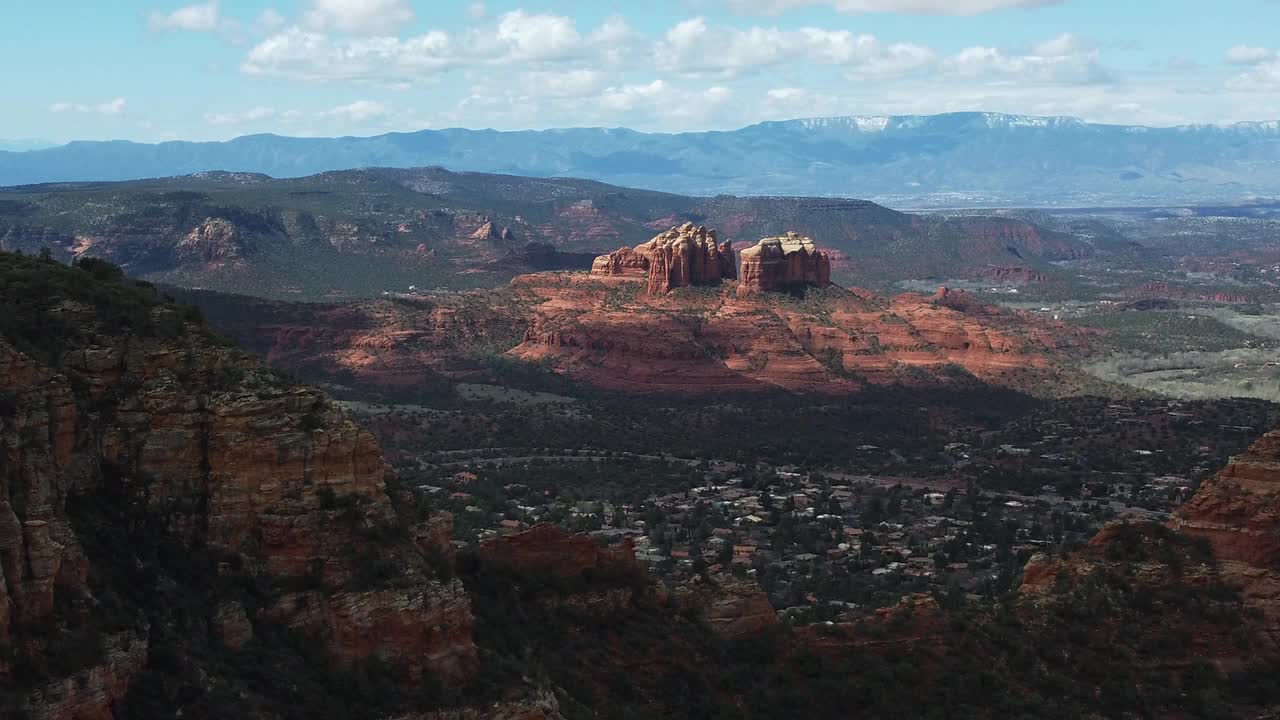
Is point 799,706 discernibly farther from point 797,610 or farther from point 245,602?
point 797,610

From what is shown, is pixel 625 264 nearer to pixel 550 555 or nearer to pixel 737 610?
pixel 737 610

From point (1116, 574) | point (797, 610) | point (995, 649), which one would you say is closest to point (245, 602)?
point (995, 649)

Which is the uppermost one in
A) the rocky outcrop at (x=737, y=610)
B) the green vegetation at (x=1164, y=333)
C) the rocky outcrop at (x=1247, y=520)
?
the rocky outcrop at (x=1247, y=520)

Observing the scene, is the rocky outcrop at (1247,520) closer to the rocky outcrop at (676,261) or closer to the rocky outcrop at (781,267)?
the rocky outcrop at (781,267)

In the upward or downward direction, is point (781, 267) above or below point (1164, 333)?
above

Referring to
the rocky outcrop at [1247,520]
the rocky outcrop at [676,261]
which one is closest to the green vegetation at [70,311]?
the rocky outcrop at [1247,520]

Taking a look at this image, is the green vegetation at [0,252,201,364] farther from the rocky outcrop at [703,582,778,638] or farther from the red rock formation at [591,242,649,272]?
the red rock formation at [591,242,649,272]

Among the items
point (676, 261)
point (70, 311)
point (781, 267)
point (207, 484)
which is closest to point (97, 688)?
point (207, 484)
